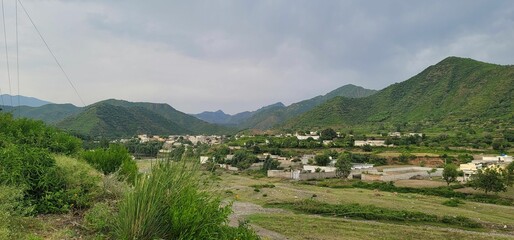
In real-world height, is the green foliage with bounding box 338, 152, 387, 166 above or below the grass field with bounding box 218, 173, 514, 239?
above

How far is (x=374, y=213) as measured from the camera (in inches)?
1038

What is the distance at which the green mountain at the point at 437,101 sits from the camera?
93.8 m

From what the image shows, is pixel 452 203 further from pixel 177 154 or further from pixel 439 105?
pixel 439 105

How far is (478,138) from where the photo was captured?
2714 inches

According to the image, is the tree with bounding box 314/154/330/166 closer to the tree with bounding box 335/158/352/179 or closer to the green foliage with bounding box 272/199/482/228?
the tree with bounding box 335/158/352/179

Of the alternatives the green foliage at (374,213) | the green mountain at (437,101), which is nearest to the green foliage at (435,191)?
the green foliage at (374,213)

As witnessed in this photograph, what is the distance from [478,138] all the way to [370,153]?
2163cm

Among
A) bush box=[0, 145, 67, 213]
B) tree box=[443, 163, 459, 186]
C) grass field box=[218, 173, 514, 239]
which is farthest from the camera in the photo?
tree box=[443, 163, 459, 186]

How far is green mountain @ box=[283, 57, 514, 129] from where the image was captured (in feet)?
308

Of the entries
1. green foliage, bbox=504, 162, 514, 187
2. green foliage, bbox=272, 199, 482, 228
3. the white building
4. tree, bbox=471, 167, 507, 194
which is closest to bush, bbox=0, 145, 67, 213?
green foliage, bbox=272, 199, 482, 228

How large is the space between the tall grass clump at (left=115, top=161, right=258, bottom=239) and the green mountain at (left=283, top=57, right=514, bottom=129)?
311ft

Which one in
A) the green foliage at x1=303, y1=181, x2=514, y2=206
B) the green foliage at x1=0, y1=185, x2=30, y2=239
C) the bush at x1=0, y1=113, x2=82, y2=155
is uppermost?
the bush at x1=0, y1=113, x2=82, y2=155

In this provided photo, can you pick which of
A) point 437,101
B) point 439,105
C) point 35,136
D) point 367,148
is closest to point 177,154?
point 35,136

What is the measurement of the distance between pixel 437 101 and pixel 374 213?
99.8 metres
